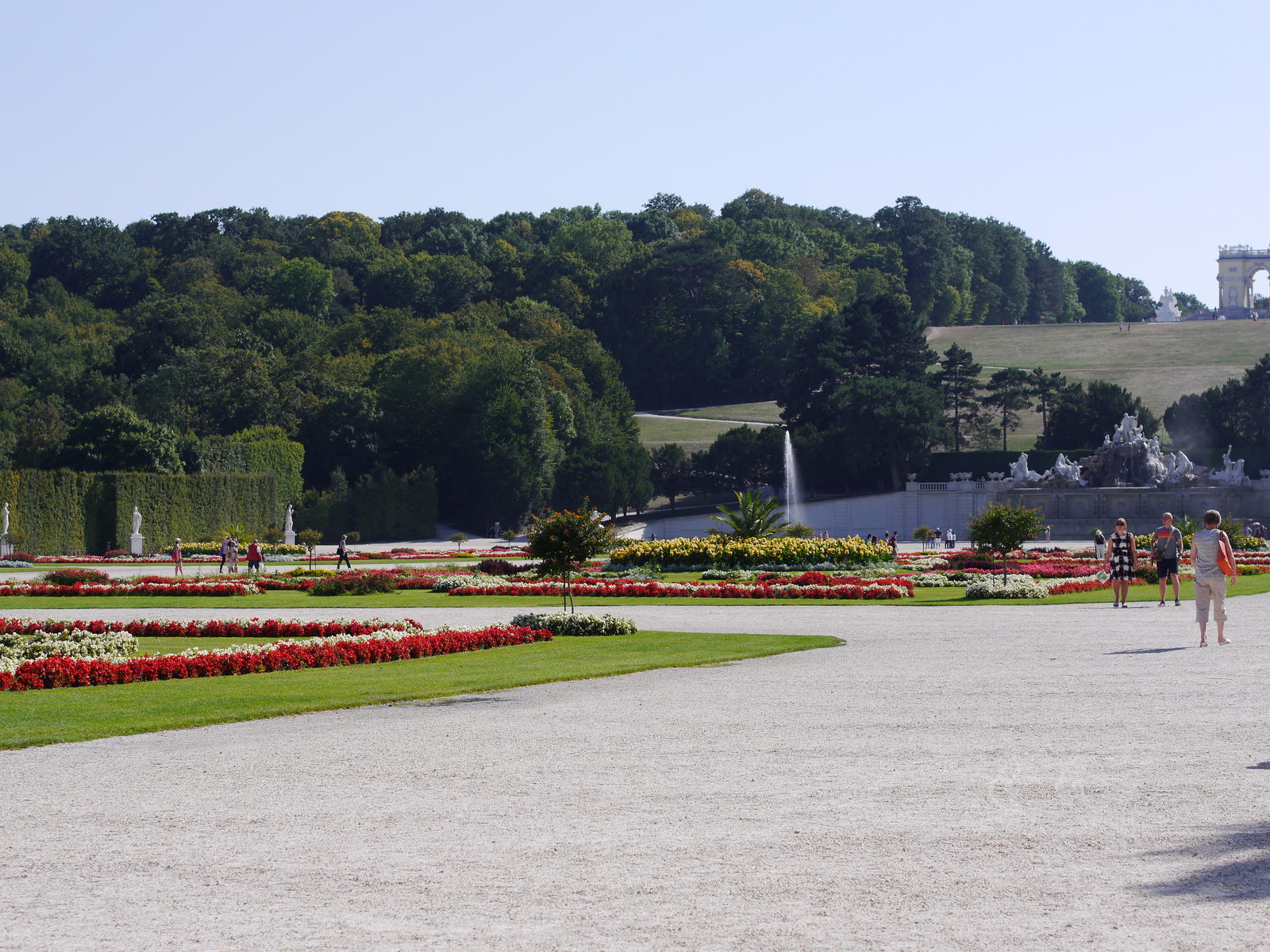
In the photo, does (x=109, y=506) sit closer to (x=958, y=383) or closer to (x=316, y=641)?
(x=316, y=641)

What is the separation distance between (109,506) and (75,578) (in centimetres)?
2796

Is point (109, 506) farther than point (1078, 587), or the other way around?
point (109, 506)

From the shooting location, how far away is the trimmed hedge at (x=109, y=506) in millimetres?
57344

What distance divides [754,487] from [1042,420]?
26634mm

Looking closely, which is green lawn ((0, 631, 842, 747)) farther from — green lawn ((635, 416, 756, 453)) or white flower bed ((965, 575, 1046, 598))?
green lawn ((635, 416, 756, 453))

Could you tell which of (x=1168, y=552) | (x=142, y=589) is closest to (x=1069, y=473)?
(x=1168, y=552)

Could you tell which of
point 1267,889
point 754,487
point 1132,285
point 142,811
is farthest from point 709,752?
point 1132,285

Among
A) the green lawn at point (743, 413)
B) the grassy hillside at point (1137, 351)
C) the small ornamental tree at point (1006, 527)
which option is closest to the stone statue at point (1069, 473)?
the grassy hillside at point (1137, 351)

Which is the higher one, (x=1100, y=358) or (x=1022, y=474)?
(x=1100, y=358)

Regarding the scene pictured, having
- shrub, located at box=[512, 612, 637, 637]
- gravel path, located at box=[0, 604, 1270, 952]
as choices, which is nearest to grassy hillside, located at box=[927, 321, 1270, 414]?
shrub, located at box=[512, 612, 637, 637]

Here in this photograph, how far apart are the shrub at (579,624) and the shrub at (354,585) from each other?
36.3ft

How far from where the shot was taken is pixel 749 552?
37000mm

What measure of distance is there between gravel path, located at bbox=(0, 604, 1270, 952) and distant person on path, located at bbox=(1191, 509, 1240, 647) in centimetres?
410

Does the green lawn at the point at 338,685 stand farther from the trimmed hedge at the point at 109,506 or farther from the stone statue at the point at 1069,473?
the stone statue at the point at 1069,473
